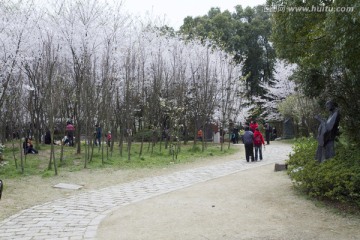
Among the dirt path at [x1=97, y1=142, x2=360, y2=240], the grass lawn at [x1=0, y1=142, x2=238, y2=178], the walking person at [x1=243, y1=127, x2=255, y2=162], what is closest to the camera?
the dirt path at [x1=97, y1=142, x2=360, y2=240]

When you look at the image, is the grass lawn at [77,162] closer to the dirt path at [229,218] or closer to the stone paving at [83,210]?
the stone paving at [83,210]

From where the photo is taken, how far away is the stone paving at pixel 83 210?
573 cm

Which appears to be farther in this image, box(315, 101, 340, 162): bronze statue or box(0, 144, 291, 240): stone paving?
box(315, 101, 340, 162): bronze statue

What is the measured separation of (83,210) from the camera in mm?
7227

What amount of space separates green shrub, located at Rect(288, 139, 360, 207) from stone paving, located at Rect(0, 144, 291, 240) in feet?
11.3

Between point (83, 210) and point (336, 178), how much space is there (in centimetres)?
512

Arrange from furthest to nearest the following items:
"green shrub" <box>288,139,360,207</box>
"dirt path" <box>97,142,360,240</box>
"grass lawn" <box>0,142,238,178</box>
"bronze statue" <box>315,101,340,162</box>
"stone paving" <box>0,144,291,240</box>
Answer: "grass lawn" <box>0,142,238,178</box>
"bronze statue" <box>315,101,340,162</box>
"green shrub" <box>288,139,360,207</box>
"stone paving" <box>0,144,291,240</box>
"dirt path" <box>97,142,360,240</box>

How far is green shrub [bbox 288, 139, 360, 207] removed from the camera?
21.2ft

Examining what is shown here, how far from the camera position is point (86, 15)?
15.1 metres

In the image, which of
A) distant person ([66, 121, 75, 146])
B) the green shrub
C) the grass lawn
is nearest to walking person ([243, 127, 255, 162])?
the grass lawn

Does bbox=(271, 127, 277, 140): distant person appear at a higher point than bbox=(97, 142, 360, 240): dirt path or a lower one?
higher

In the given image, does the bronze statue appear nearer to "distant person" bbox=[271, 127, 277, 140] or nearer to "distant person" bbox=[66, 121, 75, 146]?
"distant person" bbox=[66, 121, 75, 146]

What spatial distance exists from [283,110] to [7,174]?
65.6 ft

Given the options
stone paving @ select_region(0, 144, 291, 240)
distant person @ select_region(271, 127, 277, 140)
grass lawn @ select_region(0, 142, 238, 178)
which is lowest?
stone paving @ select_region(0, 144, 291, 240)
